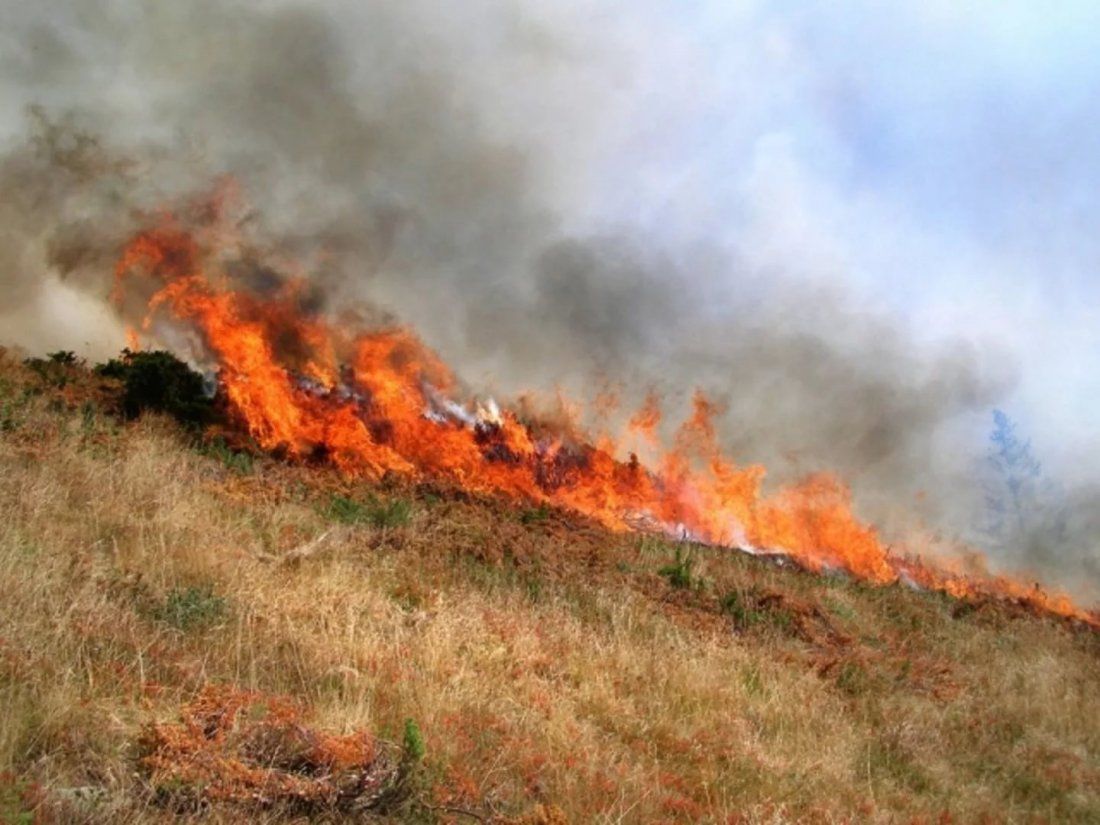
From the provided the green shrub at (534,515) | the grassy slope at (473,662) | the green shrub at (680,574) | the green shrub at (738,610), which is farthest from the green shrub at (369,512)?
the green shrub at (738,610)

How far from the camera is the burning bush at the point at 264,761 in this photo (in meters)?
3.45

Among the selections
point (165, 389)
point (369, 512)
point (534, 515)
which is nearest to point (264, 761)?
point (369, 512)

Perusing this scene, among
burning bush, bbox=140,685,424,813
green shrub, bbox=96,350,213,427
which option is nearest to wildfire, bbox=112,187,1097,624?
green shrub, bbox=96,350,213,427

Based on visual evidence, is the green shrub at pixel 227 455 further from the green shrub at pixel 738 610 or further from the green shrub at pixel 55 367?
the green shrub at pixel 738 610

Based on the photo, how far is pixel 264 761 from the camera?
374 centimetres

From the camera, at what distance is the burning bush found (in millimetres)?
3445

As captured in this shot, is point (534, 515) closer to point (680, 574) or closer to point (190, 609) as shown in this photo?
point (680, 574)

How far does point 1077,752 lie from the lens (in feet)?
26.7

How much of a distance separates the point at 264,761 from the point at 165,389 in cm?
1134

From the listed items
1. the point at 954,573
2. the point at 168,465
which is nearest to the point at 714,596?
the point at 168,465

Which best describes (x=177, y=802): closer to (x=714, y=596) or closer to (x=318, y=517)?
(x=318, y=517)

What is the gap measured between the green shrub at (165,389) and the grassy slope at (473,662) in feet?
3.98

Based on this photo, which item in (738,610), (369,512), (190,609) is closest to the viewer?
(190,609)

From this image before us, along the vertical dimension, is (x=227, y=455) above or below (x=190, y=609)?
above
